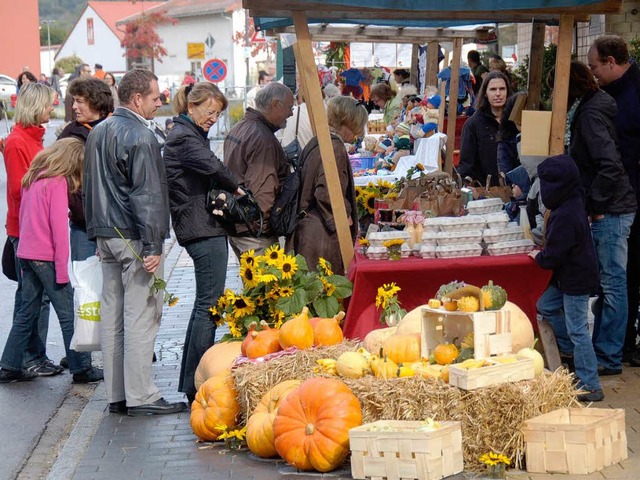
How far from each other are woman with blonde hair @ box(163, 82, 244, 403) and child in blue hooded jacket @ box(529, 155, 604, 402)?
2.02 m

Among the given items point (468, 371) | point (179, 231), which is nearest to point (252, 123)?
point (179, 231)

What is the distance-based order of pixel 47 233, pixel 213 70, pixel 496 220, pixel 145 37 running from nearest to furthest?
pixel 496 220 < pixel 47 233 < pixel 213 70 < pixel 145 37

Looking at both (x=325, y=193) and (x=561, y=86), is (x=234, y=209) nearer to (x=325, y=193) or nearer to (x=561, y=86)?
(x=325, y=193)

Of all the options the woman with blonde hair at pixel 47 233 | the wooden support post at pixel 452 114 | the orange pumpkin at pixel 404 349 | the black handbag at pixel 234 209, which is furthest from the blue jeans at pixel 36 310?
the wooden support post at pixel 452 114

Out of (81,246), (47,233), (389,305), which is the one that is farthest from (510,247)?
(47,233)

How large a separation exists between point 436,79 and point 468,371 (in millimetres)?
9273

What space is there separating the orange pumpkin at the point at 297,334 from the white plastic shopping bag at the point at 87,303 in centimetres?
142

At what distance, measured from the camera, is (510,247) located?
22.6 ft

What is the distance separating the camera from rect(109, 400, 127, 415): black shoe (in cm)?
709

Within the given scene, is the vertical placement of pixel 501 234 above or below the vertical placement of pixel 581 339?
above

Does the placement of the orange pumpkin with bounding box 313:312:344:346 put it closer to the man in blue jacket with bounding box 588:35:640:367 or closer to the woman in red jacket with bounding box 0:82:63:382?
the man in blue jacket with bounding box 588:35:640:367

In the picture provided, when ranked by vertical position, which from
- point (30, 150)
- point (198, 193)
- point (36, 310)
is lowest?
point (36, 310)

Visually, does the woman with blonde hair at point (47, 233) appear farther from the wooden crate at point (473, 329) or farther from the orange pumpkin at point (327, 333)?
the wooden crate at point (473, 329)

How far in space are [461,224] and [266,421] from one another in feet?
6.65
